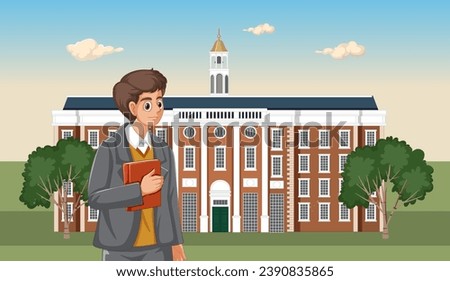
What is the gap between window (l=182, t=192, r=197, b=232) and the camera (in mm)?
61781

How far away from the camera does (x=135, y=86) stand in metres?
14.1

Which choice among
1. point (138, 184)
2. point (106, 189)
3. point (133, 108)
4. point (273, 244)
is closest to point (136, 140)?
point (133, 108)

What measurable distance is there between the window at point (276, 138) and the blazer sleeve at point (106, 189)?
159 feet

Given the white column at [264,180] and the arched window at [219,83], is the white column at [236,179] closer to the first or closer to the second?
the white column at [264,180]

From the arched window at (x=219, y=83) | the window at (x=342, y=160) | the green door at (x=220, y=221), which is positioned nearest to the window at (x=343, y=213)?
the window at (x=342, y=160)

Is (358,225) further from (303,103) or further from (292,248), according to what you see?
(292,248)

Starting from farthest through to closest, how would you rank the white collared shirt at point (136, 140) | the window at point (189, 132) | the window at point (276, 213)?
the window at point (276, 213)
the window at point (189, 132)
the white collared shirt at point (136, 140)

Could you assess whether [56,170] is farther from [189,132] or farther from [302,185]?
[302,185]

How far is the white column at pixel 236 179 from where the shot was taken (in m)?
61.2

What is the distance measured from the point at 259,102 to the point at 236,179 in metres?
6.06

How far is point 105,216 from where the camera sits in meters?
14.0

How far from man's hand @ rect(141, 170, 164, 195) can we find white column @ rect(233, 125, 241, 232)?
4745cm

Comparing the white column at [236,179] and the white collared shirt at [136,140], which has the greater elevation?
the white collared shirt at [136,140]
